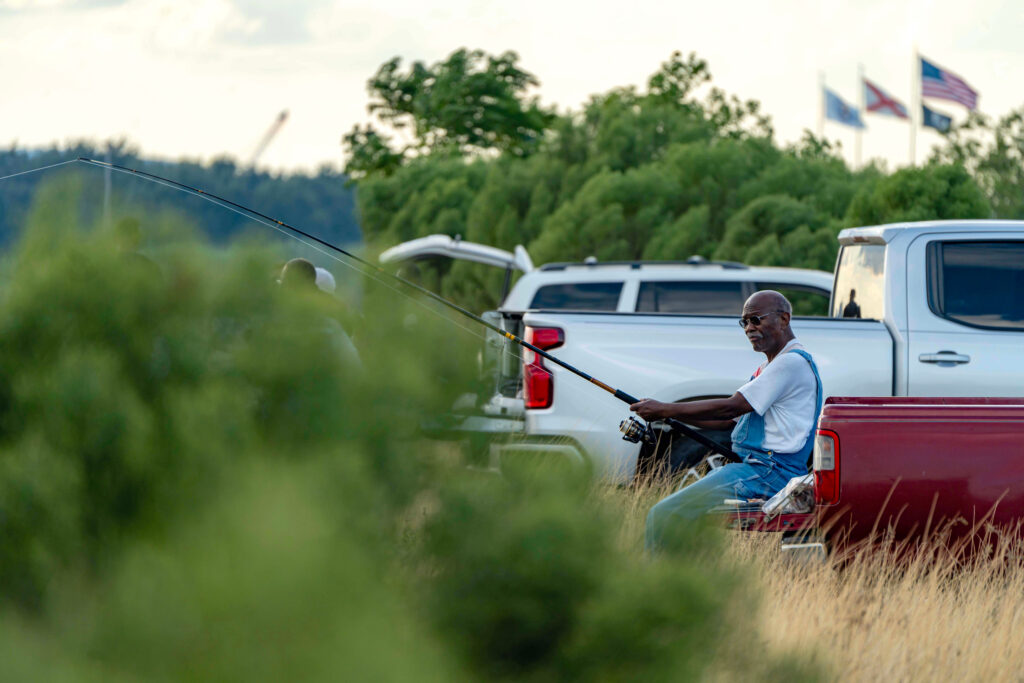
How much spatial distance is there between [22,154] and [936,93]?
87.4 feet

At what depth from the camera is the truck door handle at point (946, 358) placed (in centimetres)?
671

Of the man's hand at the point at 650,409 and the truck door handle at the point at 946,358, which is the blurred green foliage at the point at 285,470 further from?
the truck door handle at the point at 946,358

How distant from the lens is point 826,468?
475 cm

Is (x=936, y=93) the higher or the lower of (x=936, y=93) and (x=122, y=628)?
the higher

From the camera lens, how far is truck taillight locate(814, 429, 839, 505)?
15.4ft

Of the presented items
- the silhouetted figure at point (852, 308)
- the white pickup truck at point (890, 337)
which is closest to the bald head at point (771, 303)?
the white pickup truck at point (890, 337)

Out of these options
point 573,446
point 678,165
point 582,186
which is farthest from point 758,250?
point 573,446

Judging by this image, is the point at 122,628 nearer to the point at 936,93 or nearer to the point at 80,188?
the point at 80,188

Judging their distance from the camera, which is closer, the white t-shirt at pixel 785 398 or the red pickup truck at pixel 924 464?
the red pickup truck at pixel 924 464

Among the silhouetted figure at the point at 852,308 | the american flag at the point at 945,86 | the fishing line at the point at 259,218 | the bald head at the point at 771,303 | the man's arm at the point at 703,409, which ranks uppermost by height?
the american flag at the point at 945,86

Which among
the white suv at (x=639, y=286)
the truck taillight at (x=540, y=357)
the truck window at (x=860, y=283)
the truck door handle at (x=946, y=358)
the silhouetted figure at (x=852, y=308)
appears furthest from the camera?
the white suv at (x=639, y=286)

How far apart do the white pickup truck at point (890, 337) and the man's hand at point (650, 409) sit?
4.75ft

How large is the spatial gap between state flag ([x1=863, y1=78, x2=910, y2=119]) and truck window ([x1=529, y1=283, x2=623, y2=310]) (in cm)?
3046

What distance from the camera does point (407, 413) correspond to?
7.63 ft
